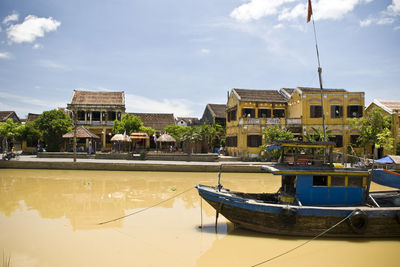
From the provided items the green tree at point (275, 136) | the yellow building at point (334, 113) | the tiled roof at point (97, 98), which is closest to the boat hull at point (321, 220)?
the green tree at point (275, 136)

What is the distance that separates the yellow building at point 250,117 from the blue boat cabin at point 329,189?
18.7 m

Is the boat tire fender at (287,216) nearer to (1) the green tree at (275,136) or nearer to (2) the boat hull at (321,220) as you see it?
(2) the boat hull at (321,220)

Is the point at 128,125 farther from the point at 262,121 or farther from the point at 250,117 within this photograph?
the point at 262,121

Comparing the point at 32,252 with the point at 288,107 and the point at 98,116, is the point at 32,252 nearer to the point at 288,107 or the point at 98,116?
the point at 288,107

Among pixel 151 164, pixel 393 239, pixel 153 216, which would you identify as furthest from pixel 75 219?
pixel 151 164

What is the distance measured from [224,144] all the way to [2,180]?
2330 centimetres

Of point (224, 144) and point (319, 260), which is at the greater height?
point (224, 144)

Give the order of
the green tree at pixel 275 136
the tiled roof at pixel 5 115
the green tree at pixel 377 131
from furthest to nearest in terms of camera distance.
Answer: the tiled roof at pixel 5 115, the green tree at pixel 275 136, the green tree at pixel 377 131

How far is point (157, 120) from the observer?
42594mm

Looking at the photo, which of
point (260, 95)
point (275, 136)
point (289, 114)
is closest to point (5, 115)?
point (260, 95)

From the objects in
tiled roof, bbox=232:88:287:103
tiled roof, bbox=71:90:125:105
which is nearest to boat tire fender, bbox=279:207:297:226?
tiled roof, bbox=232:88:287:103

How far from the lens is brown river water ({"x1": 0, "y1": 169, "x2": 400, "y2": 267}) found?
7.60 m

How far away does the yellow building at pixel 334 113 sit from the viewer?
2698 cm

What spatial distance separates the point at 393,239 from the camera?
9055 millimetres
